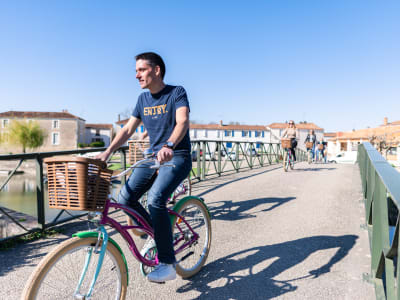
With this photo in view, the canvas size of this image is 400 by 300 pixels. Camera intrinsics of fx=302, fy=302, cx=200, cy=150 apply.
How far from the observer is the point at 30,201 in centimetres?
2989

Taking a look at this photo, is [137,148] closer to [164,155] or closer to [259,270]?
[259,270]

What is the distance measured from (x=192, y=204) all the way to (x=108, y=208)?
3.64ft

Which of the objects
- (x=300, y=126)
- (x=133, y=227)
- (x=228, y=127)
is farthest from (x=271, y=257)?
(x=300, y=126)

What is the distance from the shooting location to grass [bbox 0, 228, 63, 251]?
3562mm

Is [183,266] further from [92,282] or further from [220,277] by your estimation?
[92,282]

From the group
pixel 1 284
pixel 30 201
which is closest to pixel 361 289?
pixel 1 284

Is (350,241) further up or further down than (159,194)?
further down

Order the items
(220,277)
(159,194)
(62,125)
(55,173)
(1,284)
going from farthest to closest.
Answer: (62,125), (220,277), (1,284), (159,194), (55,173)

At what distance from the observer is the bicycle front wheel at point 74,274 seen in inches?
65.4

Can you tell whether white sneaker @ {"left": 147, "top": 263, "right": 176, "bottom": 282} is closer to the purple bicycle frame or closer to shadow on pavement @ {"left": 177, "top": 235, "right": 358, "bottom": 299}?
the purple bicycle frame

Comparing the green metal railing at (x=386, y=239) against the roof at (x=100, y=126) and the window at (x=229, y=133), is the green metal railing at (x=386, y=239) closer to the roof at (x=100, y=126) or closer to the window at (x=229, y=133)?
the window at (x=229, y=133)

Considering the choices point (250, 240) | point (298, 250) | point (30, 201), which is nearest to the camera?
point (298, 250)

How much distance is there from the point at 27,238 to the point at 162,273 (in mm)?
2437

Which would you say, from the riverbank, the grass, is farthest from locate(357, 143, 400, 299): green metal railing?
the riverbank
